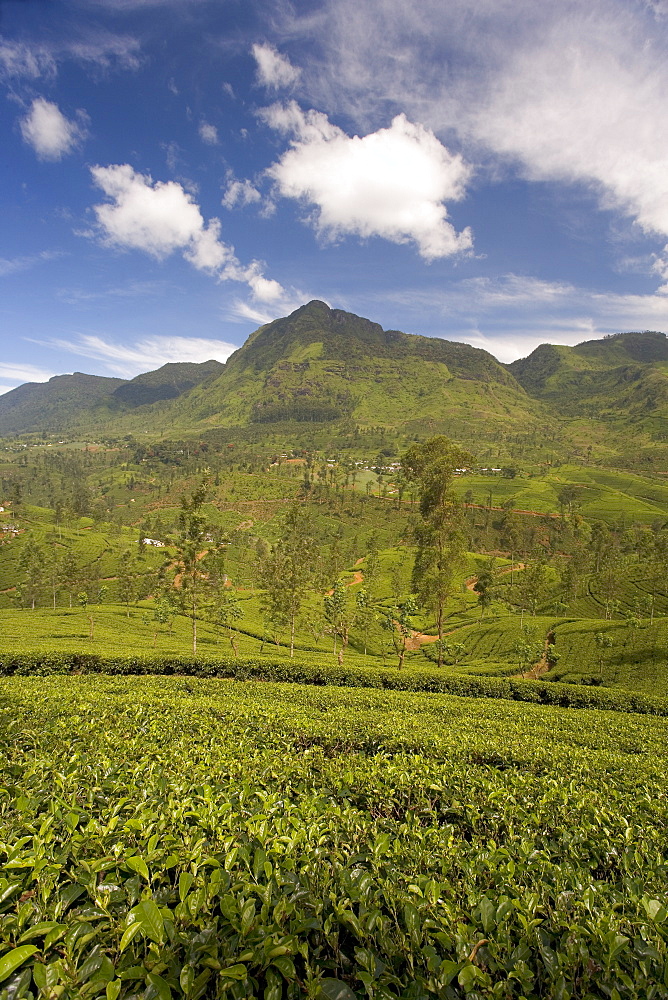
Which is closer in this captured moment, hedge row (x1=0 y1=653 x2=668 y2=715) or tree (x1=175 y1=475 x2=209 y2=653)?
hedge row (x1=0 y1=653 x2=668 y2=715)

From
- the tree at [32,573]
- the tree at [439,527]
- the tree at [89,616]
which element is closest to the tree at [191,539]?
the tree at [439,527]

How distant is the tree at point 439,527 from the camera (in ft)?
97.4

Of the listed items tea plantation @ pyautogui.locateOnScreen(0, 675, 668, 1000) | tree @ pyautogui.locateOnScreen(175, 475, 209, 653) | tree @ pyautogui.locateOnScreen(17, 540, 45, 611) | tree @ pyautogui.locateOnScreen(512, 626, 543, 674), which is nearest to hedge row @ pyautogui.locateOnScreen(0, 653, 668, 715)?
tree @ pyautogui.locateOnScreen(175, 475, 209, 653)

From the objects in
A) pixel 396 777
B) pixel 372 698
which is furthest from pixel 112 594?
pixel 396 777

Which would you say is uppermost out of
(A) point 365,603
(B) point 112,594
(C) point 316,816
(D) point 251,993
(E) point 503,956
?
(D) point 251,993

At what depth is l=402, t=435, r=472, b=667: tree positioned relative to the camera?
29.7 meters

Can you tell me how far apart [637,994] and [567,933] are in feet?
1.38

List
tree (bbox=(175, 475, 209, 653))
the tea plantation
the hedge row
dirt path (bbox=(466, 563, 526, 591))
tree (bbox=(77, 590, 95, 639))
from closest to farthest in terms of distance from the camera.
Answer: the tea plantation, the hedge row, tree (bbox=(175, 475, 209, 653)), tree (bbox=(77, 590, 95, 639)), dirt path (bbox=(466, 563, 526, 591))

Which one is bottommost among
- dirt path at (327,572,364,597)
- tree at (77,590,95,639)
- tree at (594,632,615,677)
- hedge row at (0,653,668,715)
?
dirt path at (327,572,364,597)

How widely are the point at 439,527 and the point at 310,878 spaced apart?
93.4ft

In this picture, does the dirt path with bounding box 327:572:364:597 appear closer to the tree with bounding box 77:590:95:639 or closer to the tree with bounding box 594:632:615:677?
the tree with bounding box 77:590:95:639

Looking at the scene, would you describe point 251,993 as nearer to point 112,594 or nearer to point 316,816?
point 316,816

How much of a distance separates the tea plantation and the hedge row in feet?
60.5

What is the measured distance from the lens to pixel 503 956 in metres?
2.57
